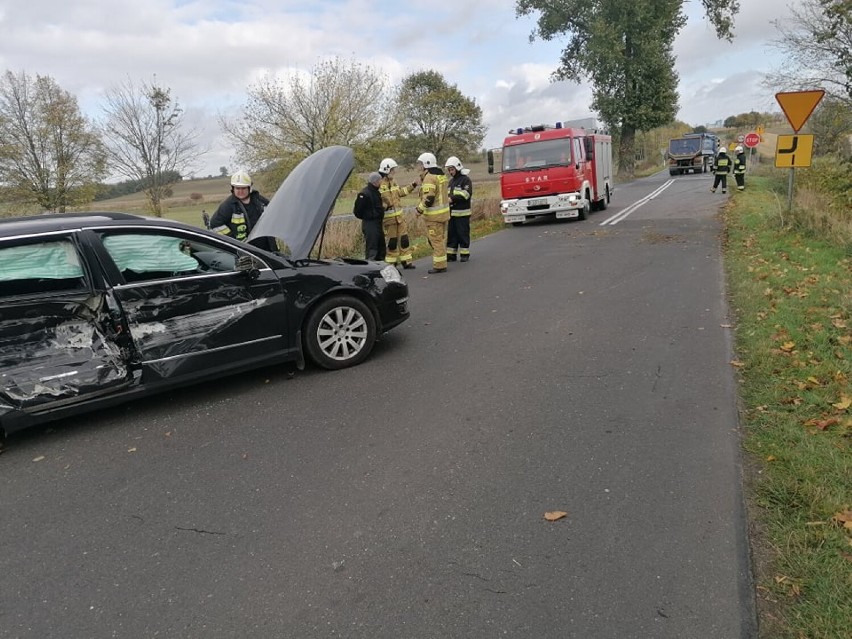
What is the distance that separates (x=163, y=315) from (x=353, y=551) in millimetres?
2613

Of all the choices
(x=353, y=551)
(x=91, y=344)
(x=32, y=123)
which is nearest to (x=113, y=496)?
(x=91, y=344)

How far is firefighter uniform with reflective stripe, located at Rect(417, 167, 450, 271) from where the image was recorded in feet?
32.1

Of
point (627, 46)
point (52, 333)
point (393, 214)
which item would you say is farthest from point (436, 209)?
point (627, 46)

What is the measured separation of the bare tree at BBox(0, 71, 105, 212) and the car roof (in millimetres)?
25826

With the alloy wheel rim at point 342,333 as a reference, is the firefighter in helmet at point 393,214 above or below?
above

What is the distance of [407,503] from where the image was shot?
3.13 metres

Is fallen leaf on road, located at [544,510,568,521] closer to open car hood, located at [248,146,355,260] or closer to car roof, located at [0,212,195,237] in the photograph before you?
open car hood, located at [248,146,355,260]

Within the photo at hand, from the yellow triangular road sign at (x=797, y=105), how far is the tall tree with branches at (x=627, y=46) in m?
25.2

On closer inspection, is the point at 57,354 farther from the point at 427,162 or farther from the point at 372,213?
the point at 427,162

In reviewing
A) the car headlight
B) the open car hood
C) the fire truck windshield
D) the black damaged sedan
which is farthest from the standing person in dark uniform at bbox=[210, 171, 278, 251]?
the fire truck windshield

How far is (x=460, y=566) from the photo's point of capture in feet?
8.63

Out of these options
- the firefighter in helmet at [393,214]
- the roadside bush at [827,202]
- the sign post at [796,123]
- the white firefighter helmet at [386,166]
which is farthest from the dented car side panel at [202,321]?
the sign post at [796,123]

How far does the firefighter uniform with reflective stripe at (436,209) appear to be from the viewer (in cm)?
980

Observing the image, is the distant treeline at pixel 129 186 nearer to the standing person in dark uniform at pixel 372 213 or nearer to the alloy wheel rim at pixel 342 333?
the standing person in dark uniform at pixel 372 213
